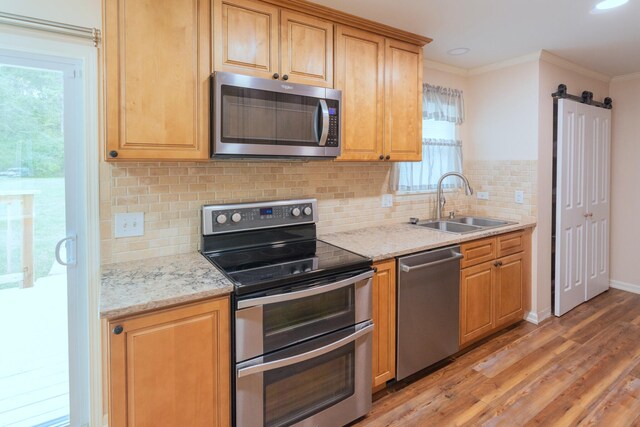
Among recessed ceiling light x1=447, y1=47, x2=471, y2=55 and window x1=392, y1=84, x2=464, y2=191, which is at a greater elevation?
recessed ceiling light x1=447, y1=47, x2=471, y2=55

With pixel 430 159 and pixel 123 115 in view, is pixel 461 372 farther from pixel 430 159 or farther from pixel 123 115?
pixel 123 115

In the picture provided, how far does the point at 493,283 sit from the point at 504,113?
162 cm

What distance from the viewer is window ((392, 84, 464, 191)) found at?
10.1 ft

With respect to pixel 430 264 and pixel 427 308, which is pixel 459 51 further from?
pixel 427 308

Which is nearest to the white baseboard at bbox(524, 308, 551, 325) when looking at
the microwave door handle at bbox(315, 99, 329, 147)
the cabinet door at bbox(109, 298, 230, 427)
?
the microwave door handle at bbox(315, 99, 329, 147)

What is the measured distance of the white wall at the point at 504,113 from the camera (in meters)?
3.09

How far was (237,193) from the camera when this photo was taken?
7.14ft

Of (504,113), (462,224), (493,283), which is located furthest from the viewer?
(504,113)

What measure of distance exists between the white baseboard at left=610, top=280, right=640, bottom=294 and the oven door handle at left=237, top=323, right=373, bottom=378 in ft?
12.3

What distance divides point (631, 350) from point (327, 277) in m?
2.61

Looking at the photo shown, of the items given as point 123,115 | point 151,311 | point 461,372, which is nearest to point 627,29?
point 461,372

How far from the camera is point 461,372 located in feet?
7.89

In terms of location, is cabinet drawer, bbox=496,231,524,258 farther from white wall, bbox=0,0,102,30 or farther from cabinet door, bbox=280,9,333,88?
white wall, bbox=0,0,102,30

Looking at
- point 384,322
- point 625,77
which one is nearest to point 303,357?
point 384,322
